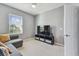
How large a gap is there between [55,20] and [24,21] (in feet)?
3.26

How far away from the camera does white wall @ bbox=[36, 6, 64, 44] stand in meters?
2.54

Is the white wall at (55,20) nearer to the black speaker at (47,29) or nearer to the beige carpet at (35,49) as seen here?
the black speaker at (47,29)

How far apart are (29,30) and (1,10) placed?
2.62 feet

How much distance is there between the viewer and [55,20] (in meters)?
2.93

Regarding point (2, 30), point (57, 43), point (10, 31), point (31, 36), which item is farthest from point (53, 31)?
point (2, 30)

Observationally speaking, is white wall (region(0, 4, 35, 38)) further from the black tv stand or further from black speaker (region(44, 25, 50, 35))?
black speaker (region(44, 25, 50, 35))

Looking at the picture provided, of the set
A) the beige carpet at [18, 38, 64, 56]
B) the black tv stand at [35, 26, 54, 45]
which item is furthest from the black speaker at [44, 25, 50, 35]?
the beige carpet at [18, 38, 64, 56]

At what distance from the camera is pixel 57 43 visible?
2951mm

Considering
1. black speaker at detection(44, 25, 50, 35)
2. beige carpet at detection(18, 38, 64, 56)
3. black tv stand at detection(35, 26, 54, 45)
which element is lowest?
beige carpet at detection(18, 38, 64, 56)

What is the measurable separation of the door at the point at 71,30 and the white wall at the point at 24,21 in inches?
33.3

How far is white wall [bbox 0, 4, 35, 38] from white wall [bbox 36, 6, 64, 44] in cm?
21

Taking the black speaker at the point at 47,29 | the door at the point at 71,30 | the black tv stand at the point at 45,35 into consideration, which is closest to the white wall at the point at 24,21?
the black tv stand at the point at 45,35

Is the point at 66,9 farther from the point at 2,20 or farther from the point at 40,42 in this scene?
the point at 2,20

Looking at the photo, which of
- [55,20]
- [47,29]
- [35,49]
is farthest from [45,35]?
[55,20]
